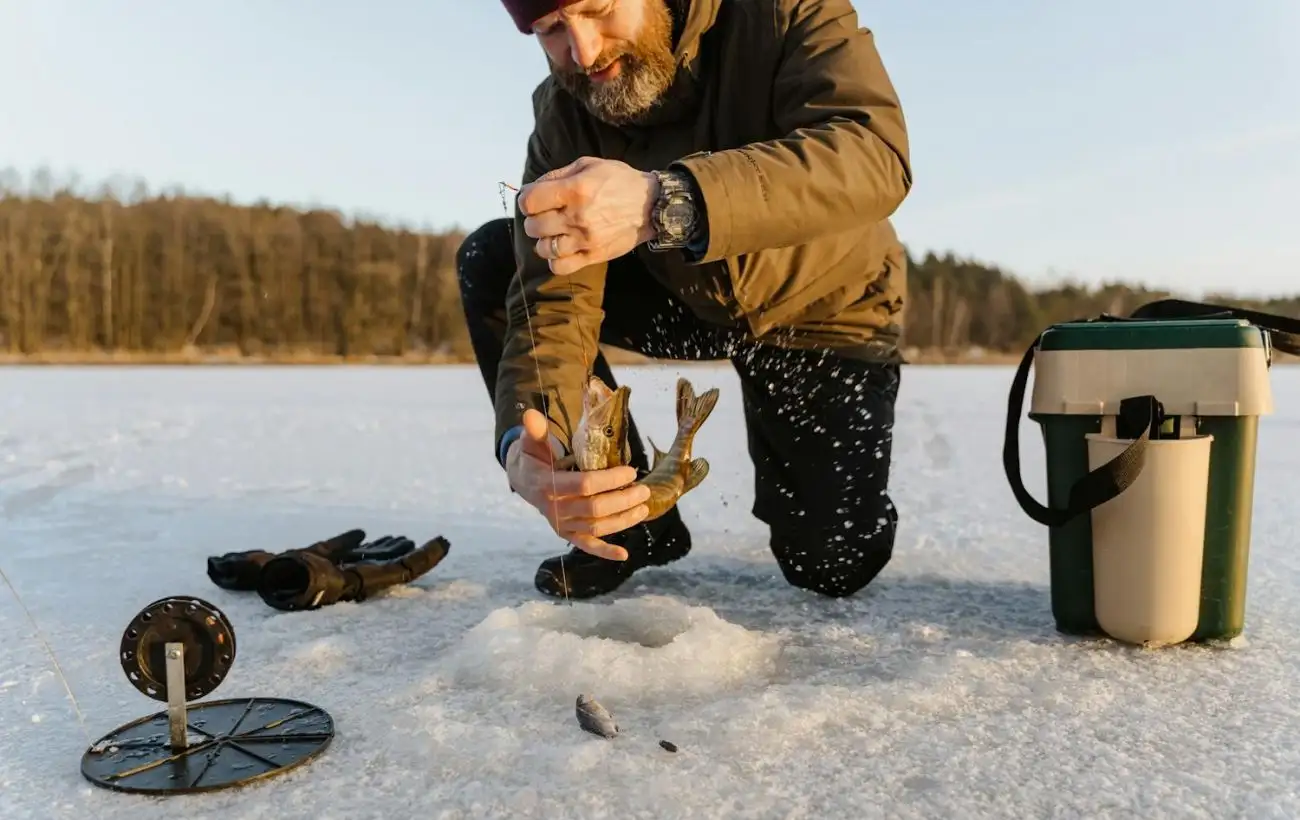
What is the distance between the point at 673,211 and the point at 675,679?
0.96 m

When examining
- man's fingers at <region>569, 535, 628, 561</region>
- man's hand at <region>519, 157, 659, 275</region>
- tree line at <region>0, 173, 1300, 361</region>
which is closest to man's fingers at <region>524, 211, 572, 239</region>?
man's hand at <region>519, 157, 659, 275</region>

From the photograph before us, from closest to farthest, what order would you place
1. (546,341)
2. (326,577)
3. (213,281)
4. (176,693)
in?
(176,693)
(546,341)
(326,577)
(213,281)

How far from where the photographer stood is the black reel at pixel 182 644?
166cm

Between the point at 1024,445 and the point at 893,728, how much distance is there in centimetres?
558

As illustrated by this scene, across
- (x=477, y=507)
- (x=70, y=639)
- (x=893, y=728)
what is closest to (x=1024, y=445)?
(x=477, y=507)

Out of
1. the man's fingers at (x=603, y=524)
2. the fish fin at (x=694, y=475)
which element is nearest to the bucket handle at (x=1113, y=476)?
the fish fin at (x=694, y=475)

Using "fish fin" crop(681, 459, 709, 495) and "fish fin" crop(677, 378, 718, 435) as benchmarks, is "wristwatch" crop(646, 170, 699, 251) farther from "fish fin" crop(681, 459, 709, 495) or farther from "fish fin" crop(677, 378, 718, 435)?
"fish fin" crop(681, 459, 709, 495)

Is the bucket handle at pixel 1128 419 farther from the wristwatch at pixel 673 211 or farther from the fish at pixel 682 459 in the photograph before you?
the wristwatch at pixel 673 211

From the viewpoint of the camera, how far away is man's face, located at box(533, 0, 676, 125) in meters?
2.28

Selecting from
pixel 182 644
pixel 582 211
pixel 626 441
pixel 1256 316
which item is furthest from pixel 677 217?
pixel 1256 316

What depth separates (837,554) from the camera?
112 inches

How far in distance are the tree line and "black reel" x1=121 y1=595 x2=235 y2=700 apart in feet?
70.2

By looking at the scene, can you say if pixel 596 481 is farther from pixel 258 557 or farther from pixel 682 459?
pixel 258 557

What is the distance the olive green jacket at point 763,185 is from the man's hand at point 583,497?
25 centimetres
